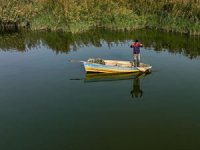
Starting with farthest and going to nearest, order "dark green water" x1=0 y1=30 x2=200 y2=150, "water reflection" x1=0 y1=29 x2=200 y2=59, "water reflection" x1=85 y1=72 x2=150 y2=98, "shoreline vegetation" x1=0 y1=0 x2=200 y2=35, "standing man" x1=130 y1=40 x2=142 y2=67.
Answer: "shoreline vegetation" x1=0 y1=0 x2=200 y2=35 < "water reflection" x1=0 y1=29 x2=200 y2=59 < "standing man" x1=130 y1=40 x2=142 y2=67 < "water reflection" x1=85 y1=72 x2=150 y2=98 < "dark green water" x1=0 y1=30 x2=200 y2=150

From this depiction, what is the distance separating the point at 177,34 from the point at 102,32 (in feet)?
32.3

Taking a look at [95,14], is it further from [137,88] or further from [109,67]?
[137,88]

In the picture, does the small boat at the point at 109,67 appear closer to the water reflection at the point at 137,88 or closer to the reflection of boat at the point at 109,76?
the reflection of boat at the point at 109,76

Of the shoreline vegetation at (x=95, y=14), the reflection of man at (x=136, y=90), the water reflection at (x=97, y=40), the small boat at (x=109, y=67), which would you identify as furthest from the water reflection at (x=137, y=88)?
the shoreline vegetation at (x=95, y=14)

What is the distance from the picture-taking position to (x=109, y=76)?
23.5 meters

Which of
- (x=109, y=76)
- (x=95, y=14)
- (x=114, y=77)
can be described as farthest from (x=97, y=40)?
(x=114, y=77)

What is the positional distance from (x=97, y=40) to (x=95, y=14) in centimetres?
707

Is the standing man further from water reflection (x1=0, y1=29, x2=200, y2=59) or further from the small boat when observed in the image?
water reflection (x1=0, y1=29, x2=200, y2=59)

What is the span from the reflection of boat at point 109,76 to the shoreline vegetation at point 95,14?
16.7 meters

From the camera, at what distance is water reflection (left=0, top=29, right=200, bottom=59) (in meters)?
32.7

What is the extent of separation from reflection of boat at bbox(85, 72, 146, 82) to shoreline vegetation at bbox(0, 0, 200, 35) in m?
16.7

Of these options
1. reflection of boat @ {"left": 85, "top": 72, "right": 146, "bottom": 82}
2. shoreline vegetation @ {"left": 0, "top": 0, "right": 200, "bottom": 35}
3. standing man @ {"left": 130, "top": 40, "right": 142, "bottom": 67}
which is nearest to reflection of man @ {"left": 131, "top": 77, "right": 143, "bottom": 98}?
reflection of boat @ {"left": 85, "top": 72, "right": 146, "bottom": 82}

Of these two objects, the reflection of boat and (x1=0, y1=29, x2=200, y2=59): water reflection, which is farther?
(x1=0, y1=29, x2=200, y2=59): water reflection

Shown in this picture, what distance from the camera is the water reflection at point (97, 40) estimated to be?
107 ft
